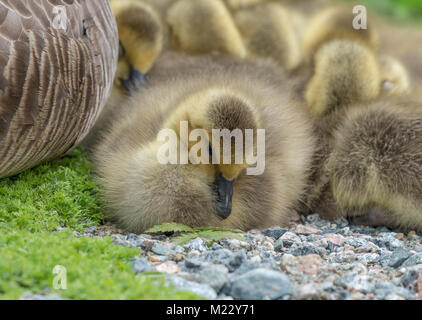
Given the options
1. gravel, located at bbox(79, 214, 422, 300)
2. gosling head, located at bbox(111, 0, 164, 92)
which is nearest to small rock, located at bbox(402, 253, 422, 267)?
gravel, located at bbox(79, 214, 422, 300)

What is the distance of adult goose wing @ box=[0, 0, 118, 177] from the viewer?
259 cm

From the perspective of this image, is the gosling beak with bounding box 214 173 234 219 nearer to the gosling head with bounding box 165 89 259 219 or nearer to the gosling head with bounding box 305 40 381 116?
the gosling head with bounding box 165 89 259 219

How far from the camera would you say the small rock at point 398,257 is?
2.65 meters

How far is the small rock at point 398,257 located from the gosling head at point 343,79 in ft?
4.03

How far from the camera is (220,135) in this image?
9.12 feet

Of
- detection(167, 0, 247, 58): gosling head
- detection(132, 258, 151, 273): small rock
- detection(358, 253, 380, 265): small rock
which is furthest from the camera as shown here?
detection(167, 0, 247, 58): gosling head

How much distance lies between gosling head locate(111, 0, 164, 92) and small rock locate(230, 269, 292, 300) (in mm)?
1877

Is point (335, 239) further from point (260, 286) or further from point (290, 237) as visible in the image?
point (260, 286)

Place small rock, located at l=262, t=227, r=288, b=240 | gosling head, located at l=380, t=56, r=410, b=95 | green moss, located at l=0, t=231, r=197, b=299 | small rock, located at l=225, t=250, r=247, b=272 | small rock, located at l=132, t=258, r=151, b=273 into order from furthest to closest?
gosling head, located at l=380, t=56, r=410, b=95 < small rock, located at l=262, t=227, r=288, b=240 < small rock, located at l=225, t=250, r=247, b=272 < small rock, located at l=132, t=258, r=151, b=273 < green moss, located at l=0, t=231, r=197, b=299

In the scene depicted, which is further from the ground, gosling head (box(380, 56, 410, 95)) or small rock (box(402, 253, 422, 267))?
gosling head (box(380, 56, 410, 95))

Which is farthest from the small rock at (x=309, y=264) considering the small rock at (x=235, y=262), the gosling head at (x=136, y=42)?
the gosling head at (x=136, y=42)

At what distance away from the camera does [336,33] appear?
4254 mm

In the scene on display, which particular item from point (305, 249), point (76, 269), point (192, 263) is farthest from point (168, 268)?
point (305, 249)

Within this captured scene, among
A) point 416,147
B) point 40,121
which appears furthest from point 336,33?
point 40,121
